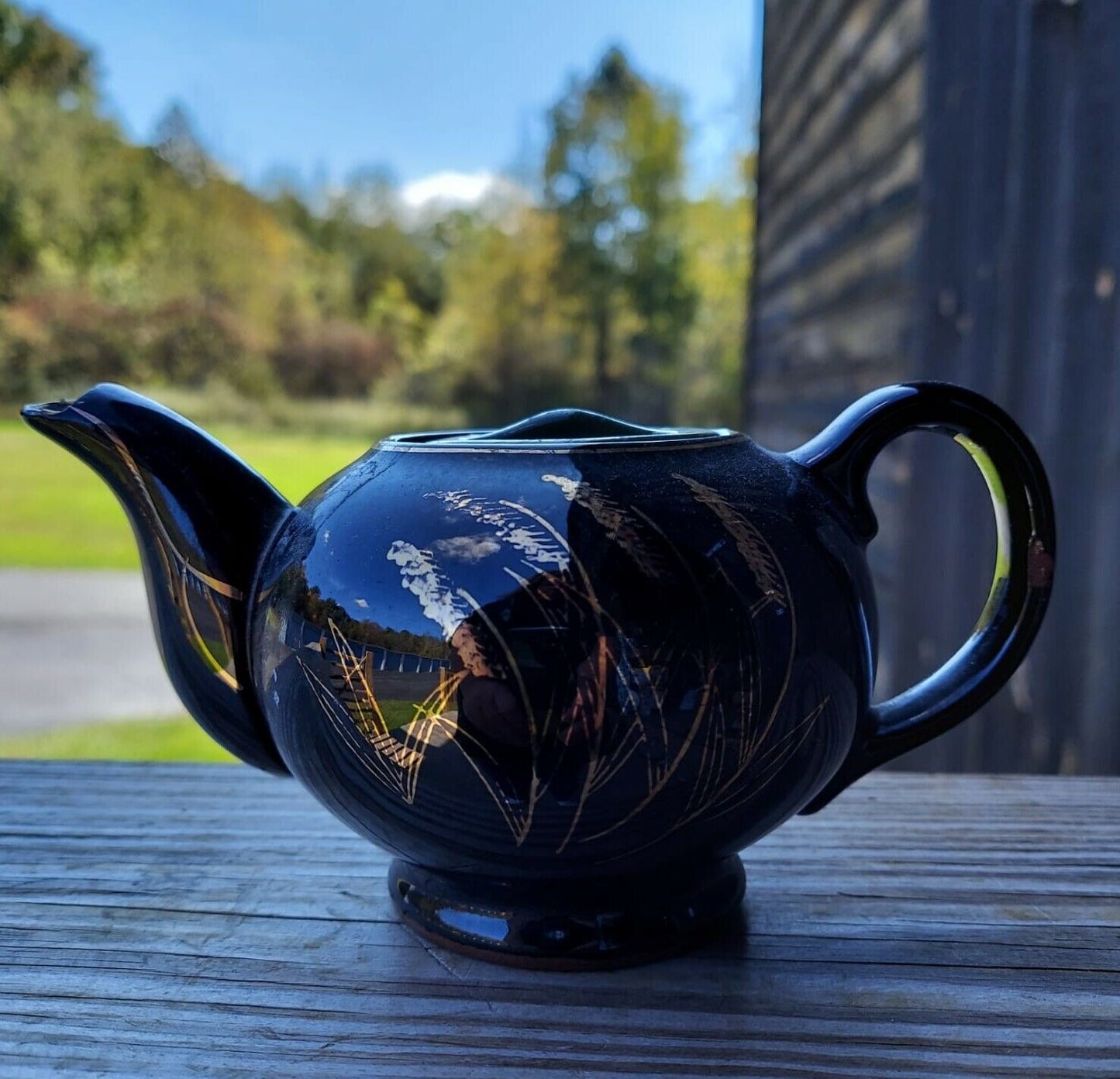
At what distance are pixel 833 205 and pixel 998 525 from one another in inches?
79.6

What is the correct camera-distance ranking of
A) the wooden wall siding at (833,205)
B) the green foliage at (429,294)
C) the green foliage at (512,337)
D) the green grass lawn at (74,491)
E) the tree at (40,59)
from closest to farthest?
the wooden wall siding at (833,205)
the green grass lawn at (74,491)
the tree at (40,59)
the green foliage at (429,294)
the green foliage at (512,337)

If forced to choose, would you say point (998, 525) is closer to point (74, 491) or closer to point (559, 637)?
Result: point (559, 637)

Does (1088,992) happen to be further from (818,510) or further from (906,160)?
(906,160)

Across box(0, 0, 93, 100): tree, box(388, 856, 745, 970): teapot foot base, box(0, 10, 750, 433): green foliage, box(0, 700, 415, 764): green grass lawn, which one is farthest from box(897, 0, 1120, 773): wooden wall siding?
box(0, 0, 93, 100): tree

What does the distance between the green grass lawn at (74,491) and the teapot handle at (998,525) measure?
5311 mm

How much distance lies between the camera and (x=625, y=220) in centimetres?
989

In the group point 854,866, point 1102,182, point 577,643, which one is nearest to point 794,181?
point 1102,182

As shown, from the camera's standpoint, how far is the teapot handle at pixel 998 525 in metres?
0.70

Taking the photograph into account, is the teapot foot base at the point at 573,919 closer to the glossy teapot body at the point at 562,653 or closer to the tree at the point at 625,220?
the glossy teapot body at the point at 562,653

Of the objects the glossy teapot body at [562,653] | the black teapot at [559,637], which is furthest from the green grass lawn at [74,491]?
the glossy teapot body at [562,653]

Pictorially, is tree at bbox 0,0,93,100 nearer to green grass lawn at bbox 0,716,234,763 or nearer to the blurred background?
the blurred background

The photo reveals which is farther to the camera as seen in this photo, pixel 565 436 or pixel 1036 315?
pixel 1036 315

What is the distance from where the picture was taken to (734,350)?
10.4 meters

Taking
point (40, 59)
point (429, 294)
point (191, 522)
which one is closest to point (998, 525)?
point (191, 522)
